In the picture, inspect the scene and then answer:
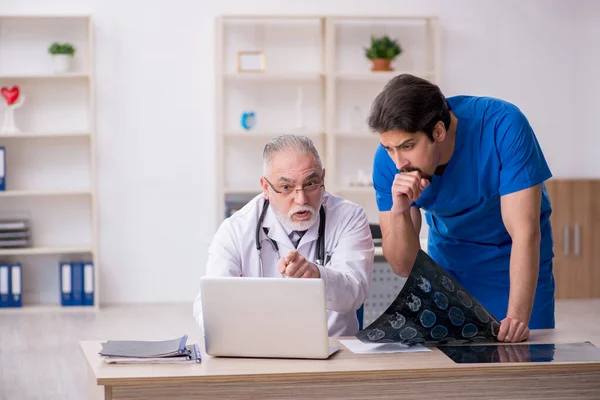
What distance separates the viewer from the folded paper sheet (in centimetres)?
214

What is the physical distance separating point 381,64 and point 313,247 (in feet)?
14.0

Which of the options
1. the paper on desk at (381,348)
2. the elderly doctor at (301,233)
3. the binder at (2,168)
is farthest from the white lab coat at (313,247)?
the binder at (2,168)

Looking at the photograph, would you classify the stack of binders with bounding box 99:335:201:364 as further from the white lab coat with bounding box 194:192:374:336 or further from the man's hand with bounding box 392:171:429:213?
the man's hand with bounding box 392:171:429:213

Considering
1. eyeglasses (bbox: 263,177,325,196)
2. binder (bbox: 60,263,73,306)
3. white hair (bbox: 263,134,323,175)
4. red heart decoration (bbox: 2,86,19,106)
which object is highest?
red heart decoration (bbox: 2,86,19,106)

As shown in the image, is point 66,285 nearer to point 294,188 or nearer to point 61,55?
point 61,55

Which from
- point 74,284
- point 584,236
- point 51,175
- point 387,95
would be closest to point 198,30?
point 51,175

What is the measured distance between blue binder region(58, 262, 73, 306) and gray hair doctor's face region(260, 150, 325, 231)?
431 cm

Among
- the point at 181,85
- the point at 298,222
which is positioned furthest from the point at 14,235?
the point at 298,222

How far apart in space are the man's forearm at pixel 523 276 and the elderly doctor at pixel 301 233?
0.41 metres

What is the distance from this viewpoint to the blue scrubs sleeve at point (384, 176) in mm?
2648

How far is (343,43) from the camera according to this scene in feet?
22.9

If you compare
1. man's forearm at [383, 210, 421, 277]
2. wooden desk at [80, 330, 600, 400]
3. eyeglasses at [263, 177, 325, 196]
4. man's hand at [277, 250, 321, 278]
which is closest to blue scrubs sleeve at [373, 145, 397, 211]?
man's forearm at [383, 210, 421, 277]

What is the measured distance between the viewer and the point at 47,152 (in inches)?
266

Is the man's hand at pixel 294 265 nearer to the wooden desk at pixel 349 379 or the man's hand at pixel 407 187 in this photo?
the wooden desk at pixel 349 379
